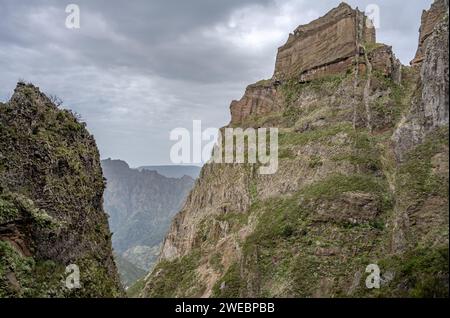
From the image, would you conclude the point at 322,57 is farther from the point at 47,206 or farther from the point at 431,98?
the point at 47,206

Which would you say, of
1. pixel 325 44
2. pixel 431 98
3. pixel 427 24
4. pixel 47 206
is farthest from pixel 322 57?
pixel 47 206

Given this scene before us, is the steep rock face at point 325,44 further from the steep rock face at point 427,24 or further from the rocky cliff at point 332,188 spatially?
the steep rock face at point 427,24

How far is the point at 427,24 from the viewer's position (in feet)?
162

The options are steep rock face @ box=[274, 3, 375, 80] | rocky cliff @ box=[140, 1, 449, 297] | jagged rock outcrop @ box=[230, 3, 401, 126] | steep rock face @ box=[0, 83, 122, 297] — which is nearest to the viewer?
steep rock face @ box=[0, 83, 122, 297]

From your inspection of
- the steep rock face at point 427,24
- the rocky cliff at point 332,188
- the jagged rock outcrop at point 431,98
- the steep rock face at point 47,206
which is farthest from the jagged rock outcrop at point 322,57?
the steep rock face at point 47,206

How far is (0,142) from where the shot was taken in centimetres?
2228

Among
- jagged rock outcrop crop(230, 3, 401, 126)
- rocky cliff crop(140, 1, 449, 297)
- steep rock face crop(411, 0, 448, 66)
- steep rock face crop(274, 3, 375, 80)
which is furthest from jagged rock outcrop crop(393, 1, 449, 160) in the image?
steep rock face crop(274, 3, 375, 80)

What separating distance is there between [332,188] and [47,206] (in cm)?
2224

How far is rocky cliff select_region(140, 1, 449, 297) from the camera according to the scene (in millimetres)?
22578

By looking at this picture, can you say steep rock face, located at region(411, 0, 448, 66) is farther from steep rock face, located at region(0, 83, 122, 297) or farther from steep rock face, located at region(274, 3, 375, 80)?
steep rock face, located at region(0, 83, 122, 297)

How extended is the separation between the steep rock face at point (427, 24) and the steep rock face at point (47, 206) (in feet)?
127

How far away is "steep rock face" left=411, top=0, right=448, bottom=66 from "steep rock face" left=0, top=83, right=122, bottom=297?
127 feet

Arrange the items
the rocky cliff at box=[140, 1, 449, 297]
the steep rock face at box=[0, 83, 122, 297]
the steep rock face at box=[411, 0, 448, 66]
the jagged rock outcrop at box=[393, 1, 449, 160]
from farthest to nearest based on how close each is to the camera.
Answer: the steep rock face at box=[411, 0, 448, 66] → the rocky cliff at box=[140, 1, 449, 297] → the jagged rock outcrop at box=[393, 1, 449, 160] → the steep rock face at box=[0, 83, 122, 297]

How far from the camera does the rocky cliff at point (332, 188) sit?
74.1 ft
